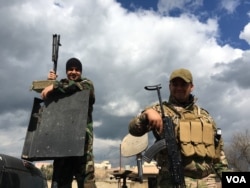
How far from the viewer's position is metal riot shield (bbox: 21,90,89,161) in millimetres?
4402

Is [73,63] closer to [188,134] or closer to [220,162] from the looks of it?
[188,134]

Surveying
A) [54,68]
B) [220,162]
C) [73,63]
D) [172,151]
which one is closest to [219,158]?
[220,162]

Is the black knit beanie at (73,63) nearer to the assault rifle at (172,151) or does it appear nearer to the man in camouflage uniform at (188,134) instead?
the man in camouflage uniform at (188,134)

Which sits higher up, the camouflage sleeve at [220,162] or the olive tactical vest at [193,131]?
the olive tactical vest at [193,131]

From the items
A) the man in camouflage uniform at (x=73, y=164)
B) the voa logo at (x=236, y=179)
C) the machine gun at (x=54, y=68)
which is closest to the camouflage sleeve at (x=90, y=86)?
the man in camouflage uniform at (x=73, y=164)

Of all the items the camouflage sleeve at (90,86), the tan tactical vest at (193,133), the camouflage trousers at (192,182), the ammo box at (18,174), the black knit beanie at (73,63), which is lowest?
the camouflage trousers at (192,182)

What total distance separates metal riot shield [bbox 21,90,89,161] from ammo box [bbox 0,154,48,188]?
0.80ft

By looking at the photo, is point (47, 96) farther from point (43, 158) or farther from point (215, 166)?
point (215, 166)

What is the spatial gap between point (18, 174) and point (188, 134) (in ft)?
5.16

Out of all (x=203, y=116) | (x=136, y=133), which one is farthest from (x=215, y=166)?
(x=136, y=133)

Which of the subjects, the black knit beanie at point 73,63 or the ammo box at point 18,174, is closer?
the ammo box at point 18,174

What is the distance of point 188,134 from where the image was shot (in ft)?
11.9

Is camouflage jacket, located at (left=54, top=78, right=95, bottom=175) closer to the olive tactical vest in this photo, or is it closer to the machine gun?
the machine gun

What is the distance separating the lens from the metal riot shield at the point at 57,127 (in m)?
4.40
